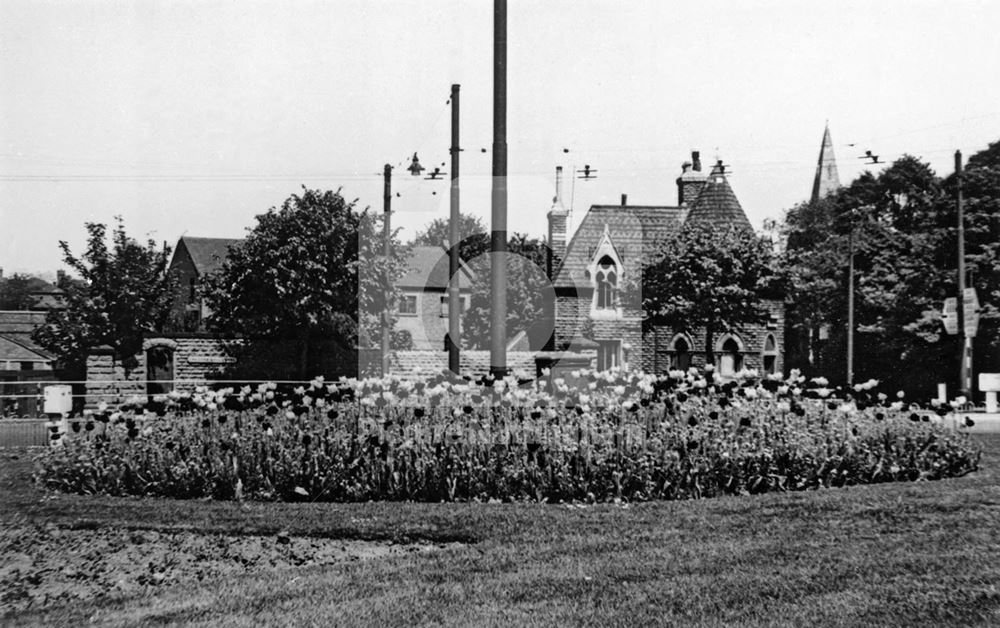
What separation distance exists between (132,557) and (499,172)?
6028mm

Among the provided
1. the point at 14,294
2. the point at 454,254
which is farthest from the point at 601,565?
the point at 14,294

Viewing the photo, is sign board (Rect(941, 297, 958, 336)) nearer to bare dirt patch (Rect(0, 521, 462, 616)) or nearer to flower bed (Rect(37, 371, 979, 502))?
flower bed (Rect(37, 371, 979, 502))

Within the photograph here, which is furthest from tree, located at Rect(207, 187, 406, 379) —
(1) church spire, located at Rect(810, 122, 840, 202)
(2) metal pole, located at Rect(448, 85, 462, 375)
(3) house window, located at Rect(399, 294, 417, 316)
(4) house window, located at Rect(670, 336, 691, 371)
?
(1) church spire, located at Rect(810, 122, 840, 202)

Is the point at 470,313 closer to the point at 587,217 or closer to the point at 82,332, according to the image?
the point at 587,217

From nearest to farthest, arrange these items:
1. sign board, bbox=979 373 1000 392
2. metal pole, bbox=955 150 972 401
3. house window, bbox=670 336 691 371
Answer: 1. sign board, bbox=979 373 1000 392
2. metal pole, bbox=955 150 972 401
3. house window, bbox=670 336 691 371

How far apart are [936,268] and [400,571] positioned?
39.5 meters

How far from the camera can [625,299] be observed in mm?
45406

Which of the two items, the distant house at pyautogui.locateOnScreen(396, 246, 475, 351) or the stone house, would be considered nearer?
the stone house

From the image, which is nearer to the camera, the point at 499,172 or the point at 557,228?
the point at 499,172

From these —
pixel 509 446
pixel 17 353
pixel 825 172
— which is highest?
pixel 825 172

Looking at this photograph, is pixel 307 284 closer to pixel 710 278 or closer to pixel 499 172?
pixel 710 278

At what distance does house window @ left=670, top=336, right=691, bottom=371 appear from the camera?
148 ft

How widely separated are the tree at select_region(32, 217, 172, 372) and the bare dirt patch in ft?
111

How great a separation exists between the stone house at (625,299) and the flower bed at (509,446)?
101ft
